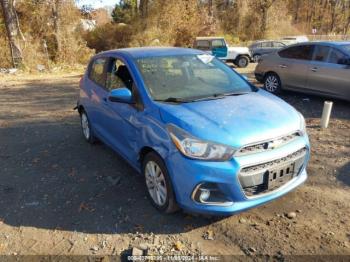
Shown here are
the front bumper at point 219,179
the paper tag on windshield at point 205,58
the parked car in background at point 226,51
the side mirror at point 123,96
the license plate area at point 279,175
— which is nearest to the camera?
the front bumper at point 219,179

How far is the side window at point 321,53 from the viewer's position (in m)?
8.03

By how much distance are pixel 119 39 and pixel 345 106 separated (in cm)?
2406

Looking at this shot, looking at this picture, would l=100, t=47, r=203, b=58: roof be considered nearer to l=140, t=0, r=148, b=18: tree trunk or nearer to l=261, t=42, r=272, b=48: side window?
l=261, t=42, r=272, b=48: side window

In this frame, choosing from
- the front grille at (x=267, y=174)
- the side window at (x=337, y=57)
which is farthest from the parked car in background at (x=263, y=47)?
the front grille at (x=267, y=174)

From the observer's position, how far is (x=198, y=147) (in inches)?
120

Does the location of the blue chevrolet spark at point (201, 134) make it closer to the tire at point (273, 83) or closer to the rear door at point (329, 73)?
the rear door at point (329, 73)

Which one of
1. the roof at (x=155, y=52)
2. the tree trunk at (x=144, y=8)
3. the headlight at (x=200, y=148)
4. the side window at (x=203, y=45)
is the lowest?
the side window at (x=203, y=45)

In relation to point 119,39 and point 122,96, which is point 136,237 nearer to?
point 122,96

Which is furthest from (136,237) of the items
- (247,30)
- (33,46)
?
(247,30)

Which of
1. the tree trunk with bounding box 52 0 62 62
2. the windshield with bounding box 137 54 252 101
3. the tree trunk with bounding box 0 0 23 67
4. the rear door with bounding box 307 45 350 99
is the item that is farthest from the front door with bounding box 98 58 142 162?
the tree trunk with bounding box 52 0 62 62

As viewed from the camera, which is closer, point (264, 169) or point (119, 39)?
point (264, 169)

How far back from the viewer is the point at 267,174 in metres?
3.08

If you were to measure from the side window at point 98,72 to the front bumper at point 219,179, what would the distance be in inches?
89.6

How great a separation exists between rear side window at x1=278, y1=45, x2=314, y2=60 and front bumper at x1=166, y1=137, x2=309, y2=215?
5.99m
